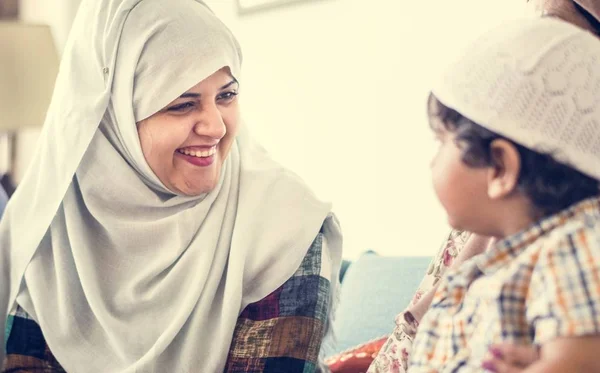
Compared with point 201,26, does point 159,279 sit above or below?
below

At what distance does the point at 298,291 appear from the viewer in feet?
5.03

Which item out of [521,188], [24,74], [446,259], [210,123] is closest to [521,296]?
[521,188]

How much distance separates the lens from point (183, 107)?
162 centimetres

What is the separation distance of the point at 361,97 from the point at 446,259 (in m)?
1.29

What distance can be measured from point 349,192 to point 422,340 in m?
1.64

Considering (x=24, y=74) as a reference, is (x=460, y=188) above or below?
above

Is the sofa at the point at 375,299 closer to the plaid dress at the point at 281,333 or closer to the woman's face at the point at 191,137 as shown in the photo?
the plaid dress at the point at 281,333

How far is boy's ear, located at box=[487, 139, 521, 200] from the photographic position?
2.98 ft

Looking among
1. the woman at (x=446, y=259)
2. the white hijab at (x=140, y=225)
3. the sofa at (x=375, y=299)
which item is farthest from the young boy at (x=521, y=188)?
the sofa at (x=375, y=299)

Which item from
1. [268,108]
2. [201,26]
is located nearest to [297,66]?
[268,108]

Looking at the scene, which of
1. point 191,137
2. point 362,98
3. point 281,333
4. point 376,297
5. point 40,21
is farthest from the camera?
point 40,21

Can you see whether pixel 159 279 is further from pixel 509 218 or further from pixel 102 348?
pixel 509 218

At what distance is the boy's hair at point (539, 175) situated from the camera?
2.95 ft

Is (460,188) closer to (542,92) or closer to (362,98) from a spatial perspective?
(542,92)
